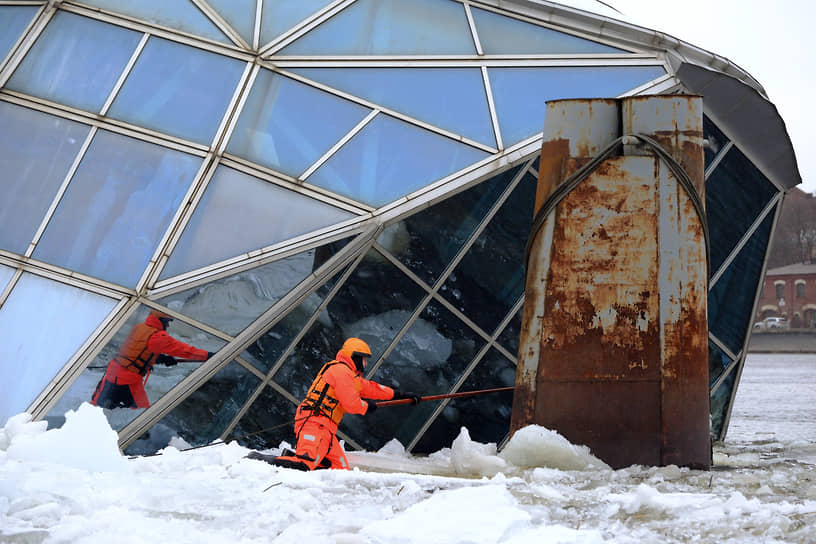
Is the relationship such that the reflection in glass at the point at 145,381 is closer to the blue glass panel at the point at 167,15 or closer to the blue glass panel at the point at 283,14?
the blue glass panel at the point at 167,15

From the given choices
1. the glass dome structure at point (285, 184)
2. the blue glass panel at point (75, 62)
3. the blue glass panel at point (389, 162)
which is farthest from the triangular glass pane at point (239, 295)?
the blue glass panel at point (75, 62)

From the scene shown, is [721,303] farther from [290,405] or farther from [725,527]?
[725,527]

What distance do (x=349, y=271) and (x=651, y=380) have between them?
381 cm

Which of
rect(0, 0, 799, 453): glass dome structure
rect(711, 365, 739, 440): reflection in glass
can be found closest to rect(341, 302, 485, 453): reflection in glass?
rect(0, 0, 799, 453): glass dome structure

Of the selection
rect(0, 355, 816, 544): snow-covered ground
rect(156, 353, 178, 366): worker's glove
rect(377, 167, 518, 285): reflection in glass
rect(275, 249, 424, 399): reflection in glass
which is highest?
rect(377, 167, 518, 285): reflection in glass

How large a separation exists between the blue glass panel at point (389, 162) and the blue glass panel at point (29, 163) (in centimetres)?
267

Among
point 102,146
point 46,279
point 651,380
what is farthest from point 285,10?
point 651,380

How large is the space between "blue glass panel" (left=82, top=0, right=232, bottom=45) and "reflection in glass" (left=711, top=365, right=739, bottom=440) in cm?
886

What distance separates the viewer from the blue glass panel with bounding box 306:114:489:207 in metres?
9.47

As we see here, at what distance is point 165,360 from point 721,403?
8.80 m

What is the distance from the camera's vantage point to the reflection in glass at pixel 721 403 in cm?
1307

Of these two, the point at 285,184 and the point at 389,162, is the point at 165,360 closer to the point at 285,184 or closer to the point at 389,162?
the point at 285,184

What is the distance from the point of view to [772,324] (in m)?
73.9

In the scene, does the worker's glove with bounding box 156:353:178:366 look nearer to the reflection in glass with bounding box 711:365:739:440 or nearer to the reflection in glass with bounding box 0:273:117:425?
the reflection in glass with bounding box 0:273:117:425
